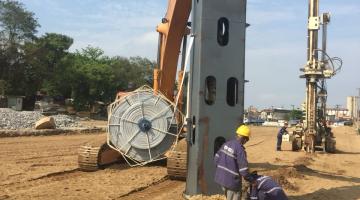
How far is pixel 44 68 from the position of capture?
2253 inches

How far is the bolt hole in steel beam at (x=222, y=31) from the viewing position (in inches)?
363

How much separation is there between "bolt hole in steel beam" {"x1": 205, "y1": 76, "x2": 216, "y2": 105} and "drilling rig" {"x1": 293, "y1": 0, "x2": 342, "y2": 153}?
15.8m

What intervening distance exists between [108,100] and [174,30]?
5533 centimetres

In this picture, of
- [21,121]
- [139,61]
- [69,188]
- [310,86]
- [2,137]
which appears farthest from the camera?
[139,61]

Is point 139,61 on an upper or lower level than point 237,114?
upper

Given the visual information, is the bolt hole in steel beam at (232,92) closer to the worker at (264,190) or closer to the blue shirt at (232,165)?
the blue shirt at (232,165)

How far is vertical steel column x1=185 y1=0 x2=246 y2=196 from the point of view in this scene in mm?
8977

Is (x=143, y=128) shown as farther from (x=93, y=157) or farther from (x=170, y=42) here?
(x=170, y=42)

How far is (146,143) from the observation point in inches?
517

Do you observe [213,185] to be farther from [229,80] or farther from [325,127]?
[325,127]

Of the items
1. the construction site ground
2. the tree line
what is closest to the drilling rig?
the construction site ground

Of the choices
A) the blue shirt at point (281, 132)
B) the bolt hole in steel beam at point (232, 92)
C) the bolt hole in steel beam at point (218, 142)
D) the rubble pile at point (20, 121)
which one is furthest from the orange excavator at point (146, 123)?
the rubble pile at point (20, 121)

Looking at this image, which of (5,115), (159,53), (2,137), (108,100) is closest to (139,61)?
(108,100)

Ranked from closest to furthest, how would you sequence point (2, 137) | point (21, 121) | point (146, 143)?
point (146, 143) → point (2, 137) → point (21, 121)
